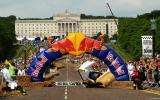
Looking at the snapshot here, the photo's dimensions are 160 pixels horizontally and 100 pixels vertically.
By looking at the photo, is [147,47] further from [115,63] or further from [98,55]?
[98,55]

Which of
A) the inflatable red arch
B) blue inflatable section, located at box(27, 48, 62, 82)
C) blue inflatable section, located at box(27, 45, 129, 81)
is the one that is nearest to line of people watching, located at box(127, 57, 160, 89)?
blue inflatable section, located at box(27, 45, 129, 81)

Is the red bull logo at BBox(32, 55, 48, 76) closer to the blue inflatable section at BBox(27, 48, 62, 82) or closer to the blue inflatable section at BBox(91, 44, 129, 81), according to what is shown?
the blue inflatable section at BBox(27, 48, 62, 82)

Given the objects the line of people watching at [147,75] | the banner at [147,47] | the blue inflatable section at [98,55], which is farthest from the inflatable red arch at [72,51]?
the line of people watching at [147,75]

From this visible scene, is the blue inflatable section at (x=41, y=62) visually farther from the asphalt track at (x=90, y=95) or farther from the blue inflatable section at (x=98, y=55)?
the asphalt track at (x=90, y=95)

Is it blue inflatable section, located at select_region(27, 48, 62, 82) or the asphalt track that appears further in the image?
blue inflatable section, located at select_region(27, 48, 62, 82)

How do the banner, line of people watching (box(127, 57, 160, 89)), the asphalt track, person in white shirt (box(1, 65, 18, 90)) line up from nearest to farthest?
the asphalt track → person in white shirt (box(1, 65, 18, 90)) → line of people watching (box(127, 57, 160, 89)) → the banner

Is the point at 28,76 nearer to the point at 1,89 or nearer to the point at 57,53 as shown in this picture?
the point at 57,53

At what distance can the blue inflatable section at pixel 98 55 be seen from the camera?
4129cm

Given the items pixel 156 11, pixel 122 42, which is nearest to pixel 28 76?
pixel 122 42

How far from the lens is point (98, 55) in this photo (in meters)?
42.6

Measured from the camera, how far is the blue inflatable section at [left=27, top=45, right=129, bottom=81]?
41291mm

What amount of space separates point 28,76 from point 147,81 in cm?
730

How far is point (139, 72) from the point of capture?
34.6 meters

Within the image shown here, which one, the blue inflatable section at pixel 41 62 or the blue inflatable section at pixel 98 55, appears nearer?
the blue inflatable section at pixel 98 55
